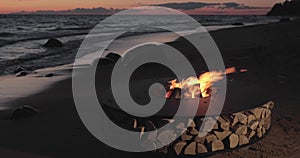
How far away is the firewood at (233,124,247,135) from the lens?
15.6ft

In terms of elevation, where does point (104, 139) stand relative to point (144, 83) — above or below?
below

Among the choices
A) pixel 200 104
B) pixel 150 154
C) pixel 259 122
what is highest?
pixel 200 104

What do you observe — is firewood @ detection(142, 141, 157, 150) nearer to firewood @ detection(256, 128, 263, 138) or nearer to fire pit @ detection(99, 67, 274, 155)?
fire pit @ detection(99, 67, 274, 155)

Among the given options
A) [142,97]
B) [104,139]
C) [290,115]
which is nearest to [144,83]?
[142,97]

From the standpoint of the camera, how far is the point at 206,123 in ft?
14.8

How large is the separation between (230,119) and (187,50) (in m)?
11.2

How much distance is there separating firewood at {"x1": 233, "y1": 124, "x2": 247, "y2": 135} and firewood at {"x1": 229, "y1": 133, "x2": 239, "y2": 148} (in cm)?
6

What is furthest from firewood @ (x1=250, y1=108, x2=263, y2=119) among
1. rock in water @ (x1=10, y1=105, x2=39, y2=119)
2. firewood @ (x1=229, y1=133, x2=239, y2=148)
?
rock in water @ (x1=10, y1=105, x2=39, y2=119)

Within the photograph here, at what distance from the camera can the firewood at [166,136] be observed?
4559 millimetres

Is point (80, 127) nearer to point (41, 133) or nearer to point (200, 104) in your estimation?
point (41, 133)

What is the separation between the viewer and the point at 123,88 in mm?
5645

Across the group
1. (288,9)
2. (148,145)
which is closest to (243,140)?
(148,145)

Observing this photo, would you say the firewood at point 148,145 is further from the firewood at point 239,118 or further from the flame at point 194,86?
the firewood at point 239,118

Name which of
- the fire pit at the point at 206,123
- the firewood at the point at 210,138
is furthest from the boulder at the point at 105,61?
the firewood at the point at 210,138
